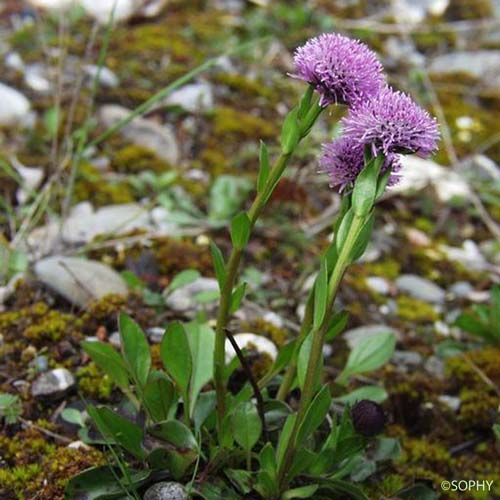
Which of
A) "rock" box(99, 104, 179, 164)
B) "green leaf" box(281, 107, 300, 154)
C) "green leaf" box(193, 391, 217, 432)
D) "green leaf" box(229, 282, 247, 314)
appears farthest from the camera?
"rock" box(99, 104, 179, 164)

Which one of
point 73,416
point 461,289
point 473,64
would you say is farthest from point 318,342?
point 473,64

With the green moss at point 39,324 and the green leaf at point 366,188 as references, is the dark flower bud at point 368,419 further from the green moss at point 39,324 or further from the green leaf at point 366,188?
the green moss at point 39,324

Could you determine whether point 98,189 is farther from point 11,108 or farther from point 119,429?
point 119,429

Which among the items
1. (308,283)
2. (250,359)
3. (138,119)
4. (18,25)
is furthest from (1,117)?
(250,359)

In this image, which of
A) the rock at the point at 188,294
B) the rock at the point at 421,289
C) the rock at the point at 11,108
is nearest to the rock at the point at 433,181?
the rock at the point at 421,289

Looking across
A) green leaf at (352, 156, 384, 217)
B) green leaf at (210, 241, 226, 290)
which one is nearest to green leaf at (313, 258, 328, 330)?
green leaf at (352, 156, 384, 217)

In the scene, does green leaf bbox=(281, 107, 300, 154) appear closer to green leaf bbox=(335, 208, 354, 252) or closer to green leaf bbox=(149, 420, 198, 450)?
green leaf bbox=(335, 208, 354, 252)
